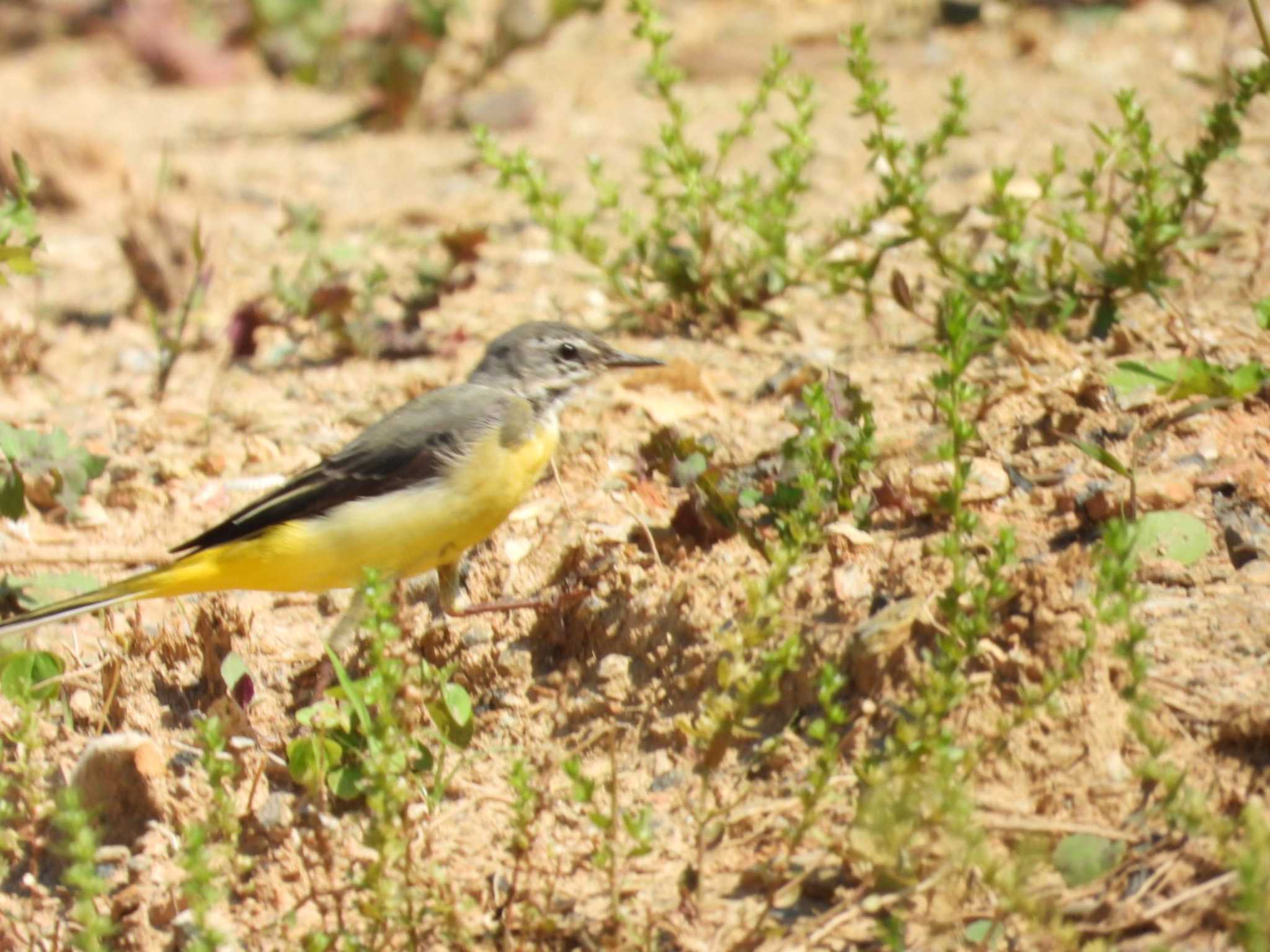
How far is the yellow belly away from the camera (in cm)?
513

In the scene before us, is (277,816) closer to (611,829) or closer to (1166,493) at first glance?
(611,829)

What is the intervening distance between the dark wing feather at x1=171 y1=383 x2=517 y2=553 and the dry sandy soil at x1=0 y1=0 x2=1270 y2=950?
0.33 m

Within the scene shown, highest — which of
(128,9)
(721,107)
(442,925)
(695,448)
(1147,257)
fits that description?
A: (128,9)

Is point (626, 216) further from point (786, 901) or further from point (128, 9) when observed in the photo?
point (128, 9)

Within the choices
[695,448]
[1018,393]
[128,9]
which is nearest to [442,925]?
[695,448]

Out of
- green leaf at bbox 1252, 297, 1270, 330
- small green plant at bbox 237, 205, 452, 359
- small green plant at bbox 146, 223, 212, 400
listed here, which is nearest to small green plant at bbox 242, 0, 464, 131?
small green plant at bbox 146, 223, 212, 400

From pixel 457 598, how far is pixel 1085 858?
8.27 ft

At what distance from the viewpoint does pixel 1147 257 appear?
5.80 m

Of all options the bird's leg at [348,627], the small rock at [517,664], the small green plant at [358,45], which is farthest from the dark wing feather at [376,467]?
the small green plant at [358,45]

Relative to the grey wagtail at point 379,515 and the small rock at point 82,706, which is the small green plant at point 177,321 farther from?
the small rock at point 82,706

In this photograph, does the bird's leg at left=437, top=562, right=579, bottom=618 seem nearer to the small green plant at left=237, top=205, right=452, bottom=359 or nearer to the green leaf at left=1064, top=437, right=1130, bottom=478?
the green leaf at left=1064, top=437, right=1130, bottom=478

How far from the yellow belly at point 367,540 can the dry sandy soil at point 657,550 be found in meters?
0.21

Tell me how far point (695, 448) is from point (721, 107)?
430 cm

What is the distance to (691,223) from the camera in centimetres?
664
